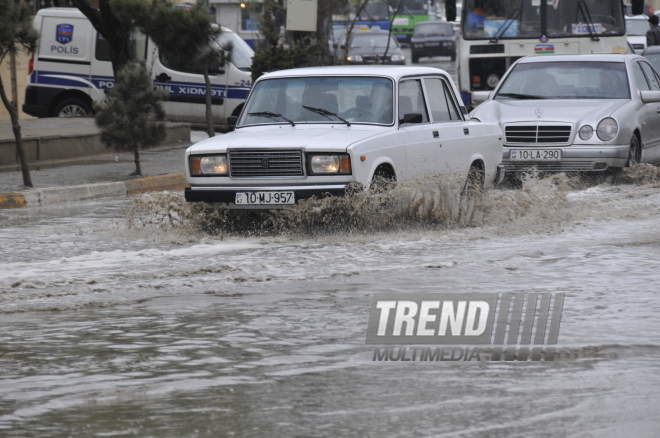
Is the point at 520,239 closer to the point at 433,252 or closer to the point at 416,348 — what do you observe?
the point at 433,252

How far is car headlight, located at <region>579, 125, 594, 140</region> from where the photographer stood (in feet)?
41.9

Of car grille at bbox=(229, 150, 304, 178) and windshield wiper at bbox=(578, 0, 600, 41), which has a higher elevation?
windshield wiper at bbox=(578, 0, 600, 41)

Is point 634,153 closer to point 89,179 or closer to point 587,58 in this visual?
point 587,58

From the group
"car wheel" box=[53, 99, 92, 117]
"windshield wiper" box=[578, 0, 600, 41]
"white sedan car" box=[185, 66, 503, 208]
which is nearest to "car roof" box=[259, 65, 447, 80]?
"white sedan car" box=[185, 66, 503, 208]

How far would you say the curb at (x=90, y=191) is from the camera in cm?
1215

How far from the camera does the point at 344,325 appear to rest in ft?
18.9

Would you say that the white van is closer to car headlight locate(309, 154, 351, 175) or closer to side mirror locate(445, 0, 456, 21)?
side mirror locate(445, 0, 456, 21)

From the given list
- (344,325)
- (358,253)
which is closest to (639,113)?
(358,253)

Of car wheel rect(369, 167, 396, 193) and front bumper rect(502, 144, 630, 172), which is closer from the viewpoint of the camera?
car wheel rect(369, 167, 396, 193)

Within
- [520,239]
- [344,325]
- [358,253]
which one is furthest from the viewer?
[520,239]

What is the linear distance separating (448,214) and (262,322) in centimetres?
424

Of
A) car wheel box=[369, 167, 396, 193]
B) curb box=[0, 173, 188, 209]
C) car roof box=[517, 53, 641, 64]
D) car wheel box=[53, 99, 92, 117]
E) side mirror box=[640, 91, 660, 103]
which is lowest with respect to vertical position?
curb box=[0, 173, 188, 209]

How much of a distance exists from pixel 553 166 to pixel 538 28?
722 cm

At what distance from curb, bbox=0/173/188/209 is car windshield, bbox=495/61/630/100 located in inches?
170
